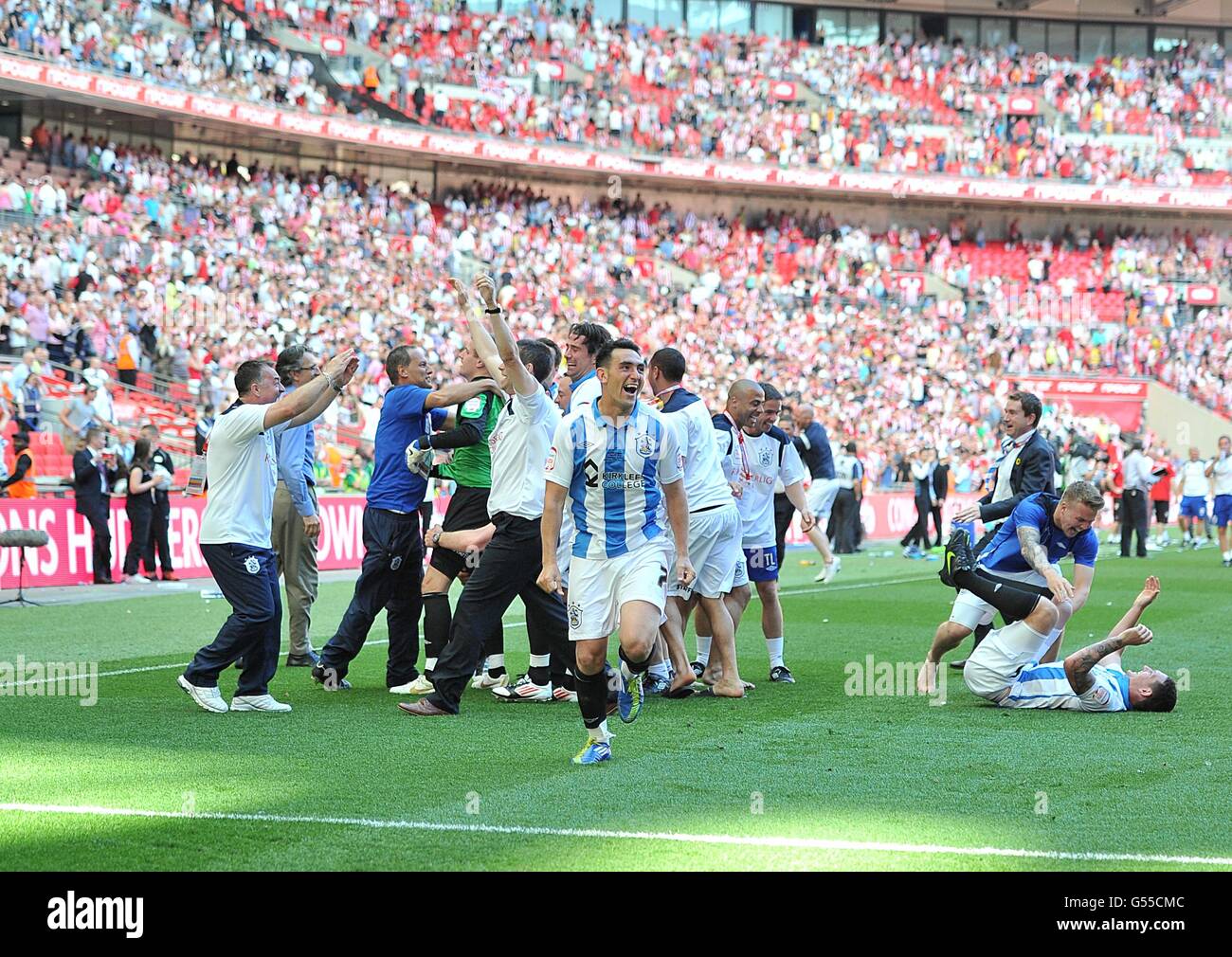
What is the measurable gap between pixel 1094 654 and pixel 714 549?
2.54 metres

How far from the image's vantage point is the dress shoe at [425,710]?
932cm

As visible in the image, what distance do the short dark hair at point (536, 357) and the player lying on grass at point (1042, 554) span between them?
2913mm

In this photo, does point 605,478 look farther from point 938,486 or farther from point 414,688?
point 938,486

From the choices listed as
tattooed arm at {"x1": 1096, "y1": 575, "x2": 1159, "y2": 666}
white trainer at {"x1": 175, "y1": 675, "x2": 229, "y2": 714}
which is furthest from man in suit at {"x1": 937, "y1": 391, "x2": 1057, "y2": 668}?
white trainer at {"x1": 175, "y1": 675, "x2": 229, "y2": 714}

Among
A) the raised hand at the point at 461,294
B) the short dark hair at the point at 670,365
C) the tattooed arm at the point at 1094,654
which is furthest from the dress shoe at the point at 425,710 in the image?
the tattooed arm at the point at 1094,654

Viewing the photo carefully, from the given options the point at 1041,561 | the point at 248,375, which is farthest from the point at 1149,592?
the point at 248,375

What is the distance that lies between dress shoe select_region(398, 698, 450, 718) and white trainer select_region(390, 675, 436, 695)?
1.02 m

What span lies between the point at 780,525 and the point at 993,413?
27.4m

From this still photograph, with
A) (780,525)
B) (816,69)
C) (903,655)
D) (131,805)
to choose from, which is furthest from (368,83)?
(131,805)

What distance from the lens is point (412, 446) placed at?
10.1 metres

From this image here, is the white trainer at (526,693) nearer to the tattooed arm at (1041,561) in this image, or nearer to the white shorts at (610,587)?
the white shorts at (610,587)

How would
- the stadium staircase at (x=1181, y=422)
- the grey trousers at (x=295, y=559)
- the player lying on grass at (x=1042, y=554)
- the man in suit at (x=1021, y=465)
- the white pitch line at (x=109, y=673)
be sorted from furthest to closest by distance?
the stadium staircase at (x=1181, y=422), the grey trousers at (x=295, y=559), the man in suit at (x=1021, y=465), the white pitch line at (x=109, y=673), the player lying on grass at (x=1042, y=554)

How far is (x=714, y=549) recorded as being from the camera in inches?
413

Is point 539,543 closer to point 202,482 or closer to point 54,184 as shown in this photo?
point 202,482
